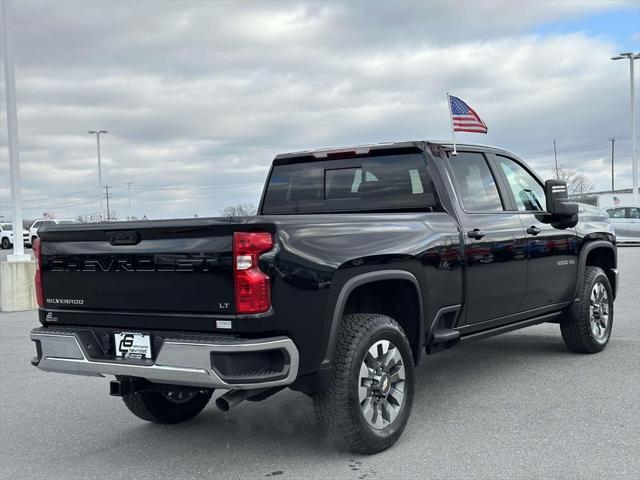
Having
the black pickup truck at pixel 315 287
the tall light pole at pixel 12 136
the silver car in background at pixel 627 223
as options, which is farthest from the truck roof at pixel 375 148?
the silver car in background at pixel 627 223

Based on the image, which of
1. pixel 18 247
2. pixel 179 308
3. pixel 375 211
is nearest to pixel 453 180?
pixel 375 211

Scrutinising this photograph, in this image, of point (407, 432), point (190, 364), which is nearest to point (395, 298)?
point (407, 432)

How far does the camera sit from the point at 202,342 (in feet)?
12.5

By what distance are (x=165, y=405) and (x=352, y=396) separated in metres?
1.73

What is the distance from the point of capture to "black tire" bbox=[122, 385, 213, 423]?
5191 mm

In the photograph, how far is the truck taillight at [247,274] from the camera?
3.80 m

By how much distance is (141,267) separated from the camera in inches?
163

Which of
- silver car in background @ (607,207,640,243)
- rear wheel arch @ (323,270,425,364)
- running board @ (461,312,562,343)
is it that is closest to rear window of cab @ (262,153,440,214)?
rear wheel arch @ (323,270,425,364)

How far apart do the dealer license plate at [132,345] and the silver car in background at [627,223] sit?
2297 centimetres

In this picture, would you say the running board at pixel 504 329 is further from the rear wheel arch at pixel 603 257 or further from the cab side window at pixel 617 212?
the cab side window at pixel 617 212

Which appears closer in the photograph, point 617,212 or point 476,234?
point 476,234

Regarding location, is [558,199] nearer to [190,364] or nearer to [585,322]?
[585,322]

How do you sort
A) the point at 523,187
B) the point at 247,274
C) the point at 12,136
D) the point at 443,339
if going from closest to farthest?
the point at 247,274
the point at 443,339
the point at 523,187
the point at 12,136

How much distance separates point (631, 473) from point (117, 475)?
295cm
